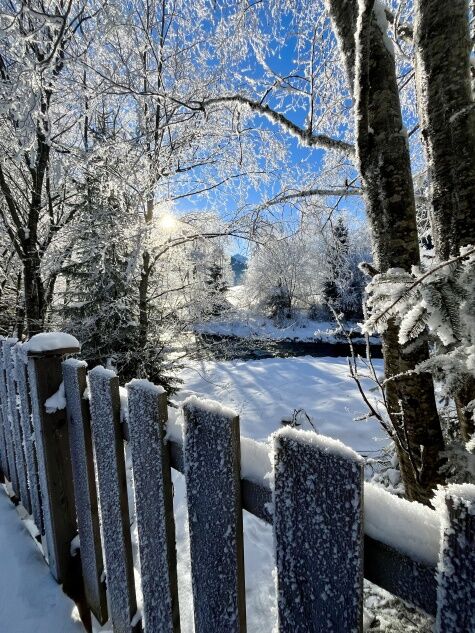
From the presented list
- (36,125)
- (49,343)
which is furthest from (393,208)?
(36,125)

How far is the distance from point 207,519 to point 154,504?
23cm

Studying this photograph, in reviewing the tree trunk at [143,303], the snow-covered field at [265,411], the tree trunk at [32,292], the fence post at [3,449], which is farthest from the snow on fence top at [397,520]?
the tree trunk at [143,303]

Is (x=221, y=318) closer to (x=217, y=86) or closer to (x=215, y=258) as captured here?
(x=215, y=258)

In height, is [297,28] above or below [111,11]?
above

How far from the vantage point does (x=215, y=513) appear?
30.6 inches

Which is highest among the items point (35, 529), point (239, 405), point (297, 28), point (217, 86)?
point (217, 86)

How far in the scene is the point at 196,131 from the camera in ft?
17.0

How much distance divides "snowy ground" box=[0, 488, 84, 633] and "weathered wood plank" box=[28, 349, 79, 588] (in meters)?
0.07

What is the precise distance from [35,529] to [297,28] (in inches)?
164

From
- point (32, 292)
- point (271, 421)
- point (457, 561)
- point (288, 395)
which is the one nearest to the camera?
point (457, 561)

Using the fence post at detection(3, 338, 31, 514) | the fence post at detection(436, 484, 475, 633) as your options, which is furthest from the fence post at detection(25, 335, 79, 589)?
the fence post at detection(436, 484, 475, 633)

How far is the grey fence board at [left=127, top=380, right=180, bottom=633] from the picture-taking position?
0.92m

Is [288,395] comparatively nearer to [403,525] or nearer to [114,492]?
[114,492]

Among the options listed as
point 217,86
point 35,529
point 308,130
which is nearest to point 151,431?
point 35,529
